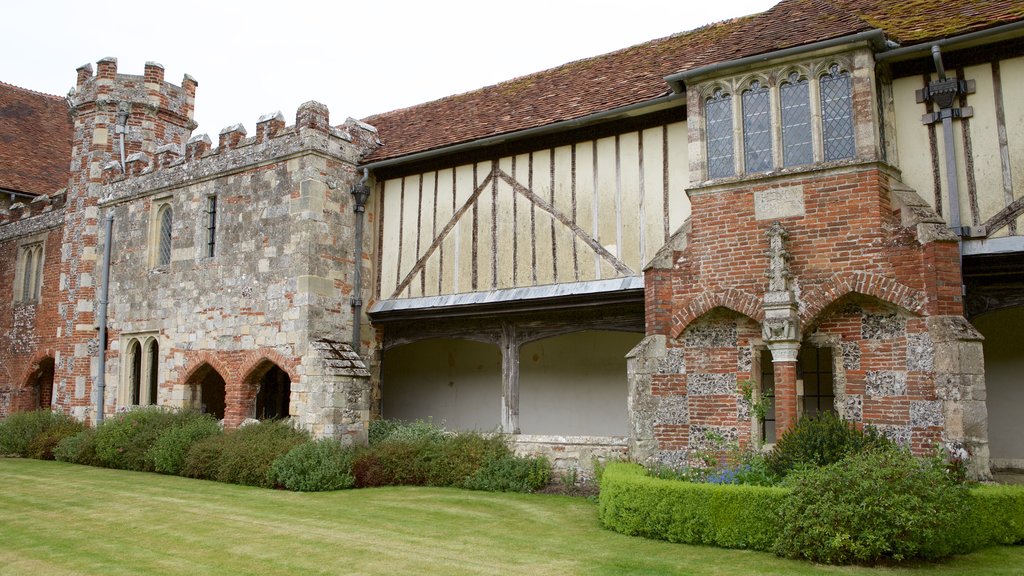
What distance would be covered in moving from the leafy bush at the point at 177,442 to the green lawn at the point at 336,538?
1.64m

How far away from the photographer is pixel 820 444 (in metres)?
8.35

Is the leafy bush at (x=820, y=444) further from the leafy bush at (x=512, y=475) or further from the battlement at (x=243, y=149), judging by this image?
the battlement at (x=243, y=149)

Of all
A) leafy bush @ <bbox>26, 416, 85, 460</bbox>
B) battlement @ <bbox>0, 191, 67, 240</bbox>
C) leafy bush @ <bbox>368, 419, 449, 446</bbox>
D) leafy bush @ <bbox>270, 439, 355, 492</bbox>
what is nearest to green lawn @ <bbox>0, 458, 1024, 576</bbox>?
leafy bush @ <bbox>270, 439, 355, 492</bbox>

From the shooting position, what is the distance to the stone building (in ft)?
30.8

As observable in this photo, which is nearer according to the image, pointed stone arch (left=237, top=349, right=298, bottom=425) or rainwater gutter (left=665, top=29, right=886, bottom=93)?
rainwater gutter (left=665, top=29, right=886, bottom=93)

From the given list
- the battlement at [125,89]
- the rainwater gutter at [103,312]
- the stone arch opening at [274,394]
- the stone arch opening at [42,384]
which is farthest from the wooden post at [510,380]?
the stone arch opening at [42,384]

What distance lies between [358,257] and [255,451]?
3.81 m

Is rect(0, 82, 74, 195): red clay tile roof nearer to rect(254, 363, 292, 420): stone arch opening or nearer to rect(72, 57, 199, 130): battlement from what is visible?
rect(72, 57, 199, 130): battlement

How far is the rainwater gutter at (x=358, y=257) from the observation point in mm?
14141

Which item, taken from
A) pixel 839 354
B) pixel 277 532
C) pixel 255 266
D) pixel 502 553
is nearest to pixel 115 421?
pixel 255 266

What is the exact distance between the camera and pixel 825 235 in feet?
31.5

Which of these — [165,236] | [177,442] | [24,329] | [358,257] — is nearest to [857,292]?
[358,257]

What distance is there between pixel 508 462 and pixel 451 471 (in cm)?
88

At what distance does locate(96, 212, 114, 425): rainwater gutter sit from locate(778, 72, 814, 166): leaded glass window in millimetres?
13829
